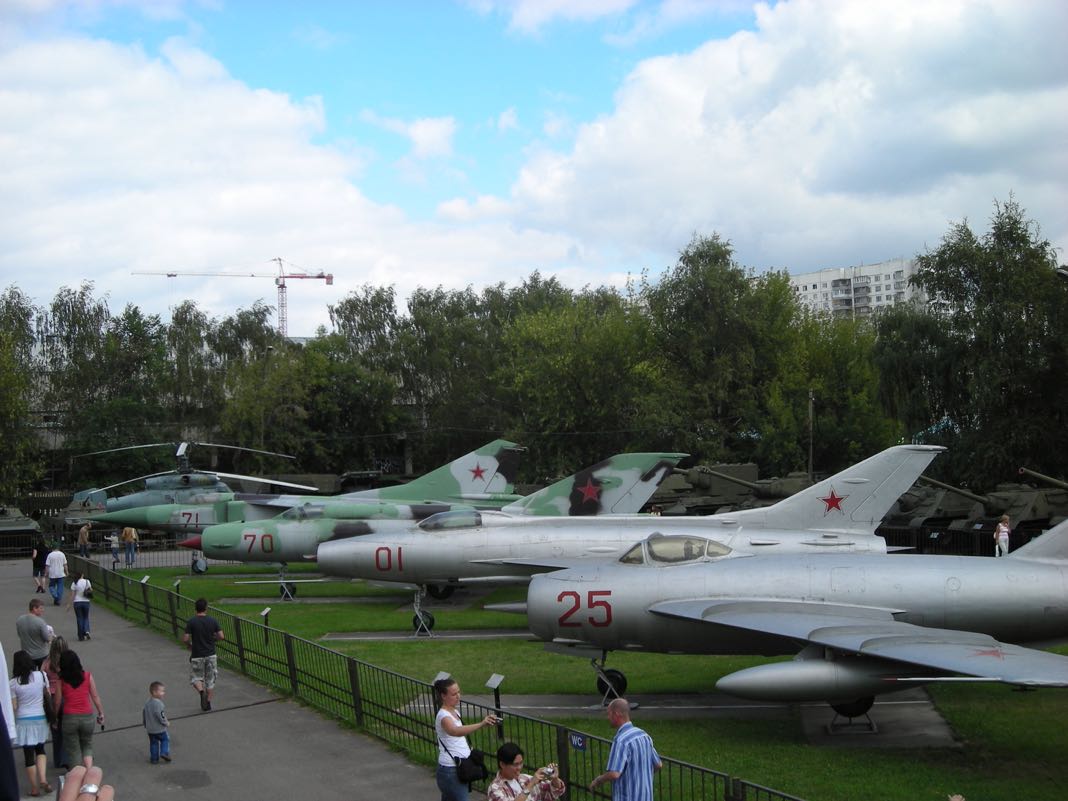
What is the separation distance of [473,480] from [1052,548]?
60.0 ft

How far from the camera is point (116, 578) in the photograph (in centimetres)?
2183

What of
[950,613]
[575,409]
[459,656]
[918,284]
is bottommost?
[459,656]

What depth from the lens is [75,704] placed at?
9.25 metres

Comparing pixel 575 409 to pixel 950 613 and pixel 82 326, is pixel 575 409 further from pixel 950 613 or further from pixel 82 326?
pixel 950 613

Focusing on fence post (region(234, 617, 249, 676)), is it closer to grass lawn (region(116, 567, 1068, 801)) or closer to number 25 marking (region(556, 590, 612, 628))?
grass lawn (region(116, 567, 1068, 801))

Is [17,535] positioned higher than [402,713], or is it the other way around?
[402,713]

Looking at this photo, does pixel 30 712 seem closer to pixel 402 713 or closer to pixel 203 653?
pixel 203 653

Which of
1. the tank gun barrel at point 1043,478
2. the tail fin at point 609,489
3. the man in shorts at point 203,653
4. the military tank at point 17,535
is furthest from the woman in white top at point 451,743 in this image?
the military tank at point 17,535

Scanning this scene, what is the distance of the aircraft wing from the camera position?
29.3 feet

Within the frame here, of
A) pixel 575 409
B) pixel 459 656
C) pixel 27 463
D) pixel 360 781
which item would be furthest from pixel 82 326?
pixel 360 781

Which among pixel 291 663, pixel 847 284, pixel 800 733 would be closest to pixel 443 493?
pixel 291 663

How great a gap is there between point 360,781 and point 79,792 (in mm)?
5201

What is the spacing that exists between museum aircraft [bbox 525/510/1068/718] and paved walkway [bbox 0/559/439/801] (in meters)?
3.14

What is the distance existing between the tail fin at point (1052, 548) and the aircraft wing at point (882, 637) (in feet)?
6.10
